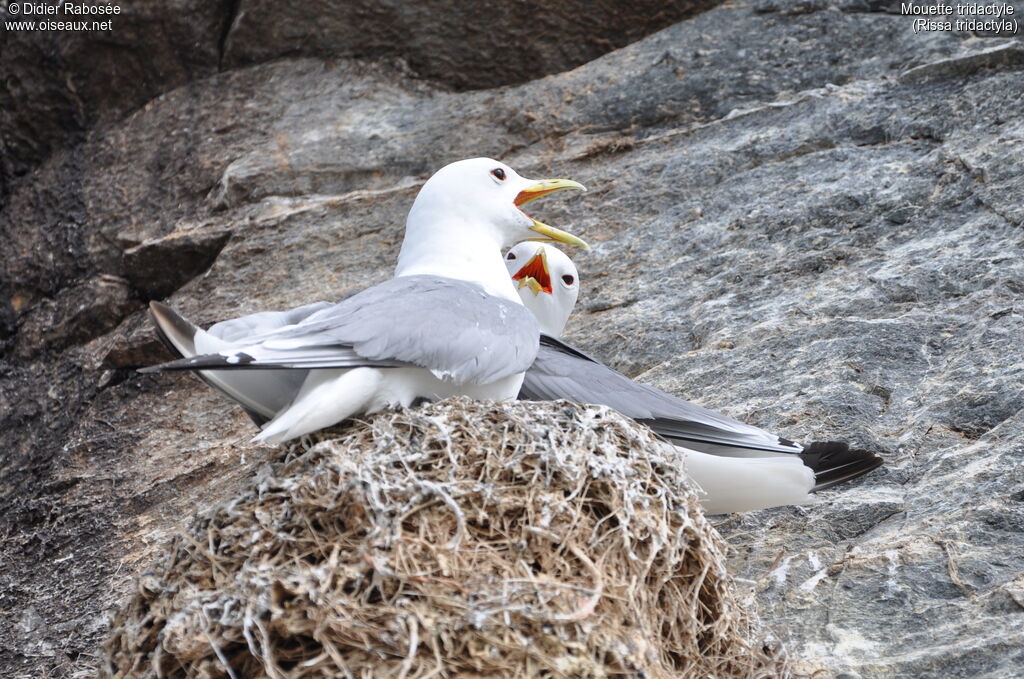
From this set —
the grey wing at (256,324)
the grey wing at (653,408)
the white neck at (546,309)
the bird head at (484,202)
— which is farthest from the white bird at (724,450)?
the white neck at (546,309)

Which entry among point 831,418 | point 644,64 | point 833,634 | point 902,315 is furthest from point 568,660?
point 644,64

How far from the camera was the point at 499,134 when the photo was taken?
718cm

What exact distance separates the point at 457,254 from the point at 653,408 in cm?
89

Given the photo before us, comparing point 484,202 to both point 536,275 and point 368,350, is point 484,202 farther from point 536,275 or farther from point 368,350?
point 368,350

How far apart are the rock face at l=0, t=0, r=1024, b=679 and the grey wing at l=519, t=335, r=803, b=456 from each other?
0.50 meters

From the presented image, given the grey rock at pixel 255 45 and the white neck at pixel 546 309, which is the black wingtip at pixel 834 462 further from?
the grey rock at pixel 255 45

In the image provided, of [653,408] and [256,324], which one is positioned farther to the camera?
[653,408]

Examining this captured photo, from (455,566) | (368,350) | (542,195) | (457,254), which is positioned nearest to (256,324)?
(368,350)

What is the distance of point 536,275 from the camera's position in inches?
228

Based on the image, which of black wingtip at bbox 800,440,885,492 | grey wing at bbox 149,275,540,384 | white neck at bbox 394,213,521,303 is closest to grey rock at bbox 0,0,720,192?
white neck at bbox 394,213,521,303

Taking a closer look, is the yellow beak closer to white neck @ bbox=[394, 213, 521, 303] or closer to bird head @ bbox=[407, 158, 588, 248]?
bird head @ bbox=[407, 158, 588, 248]

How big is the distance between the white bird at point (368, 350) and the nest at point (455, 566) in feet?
0.41

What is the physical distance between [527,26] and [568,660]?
512cm

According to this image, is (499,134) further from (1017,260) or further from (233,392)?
(233,392)
